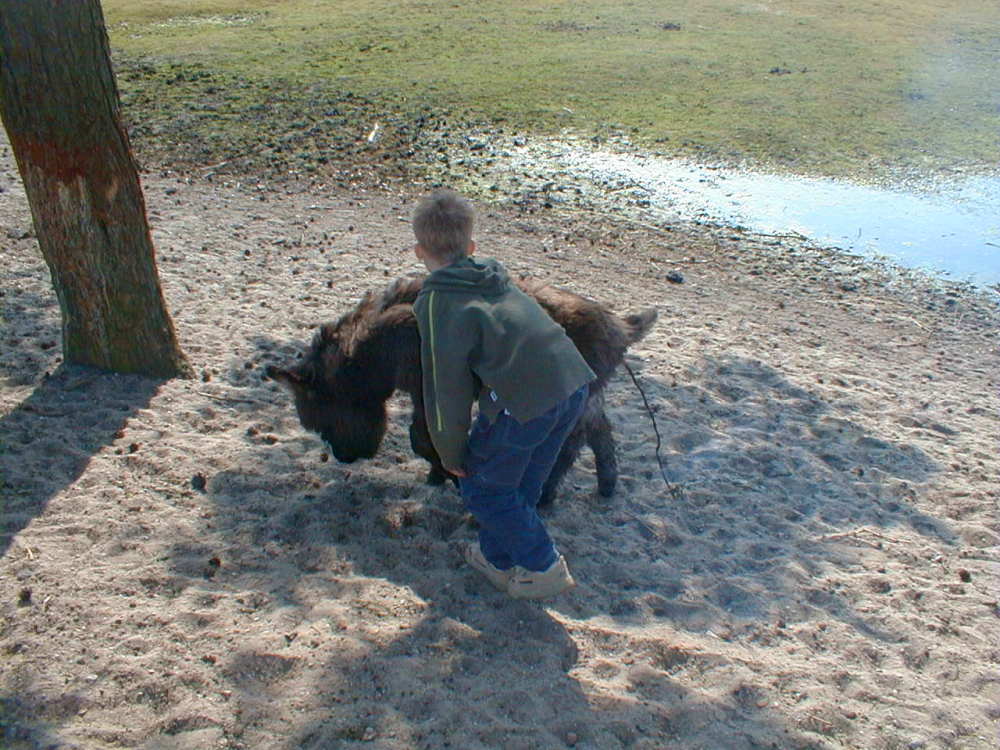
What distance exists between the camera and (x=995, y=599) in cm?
440

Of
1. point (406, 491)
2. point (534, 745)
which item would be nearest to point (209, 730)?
point (534, 745)

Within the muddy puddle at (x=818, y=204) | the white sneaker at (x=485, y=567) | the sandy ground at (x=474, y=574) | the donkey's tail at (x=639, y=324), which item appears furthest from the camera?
the muddy puddle at (x=818, y=204)

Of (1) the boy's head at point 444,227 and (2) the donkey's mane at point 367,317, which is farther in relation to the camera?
(2) the donkey's mane at point 367,317

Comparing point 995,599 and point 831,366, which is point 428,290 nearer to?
point 995,599

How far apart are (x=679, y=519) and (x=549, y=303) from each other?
4.60 feet

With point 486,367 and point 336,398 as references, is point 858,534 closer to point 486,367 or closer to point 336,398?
point 486,367

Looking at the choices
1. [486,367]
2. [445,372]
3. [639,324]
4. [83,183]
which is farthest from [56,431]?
[639,324]

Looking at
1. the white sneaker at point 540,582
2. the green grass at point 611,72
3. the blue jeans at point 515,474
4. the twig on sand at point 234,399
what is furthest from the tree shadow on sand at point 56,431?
the green grass at point 611,72

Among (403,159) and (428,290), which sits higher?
(428,290)

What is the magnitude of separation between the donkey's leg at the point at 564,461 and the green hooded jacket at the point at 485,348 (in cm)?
119

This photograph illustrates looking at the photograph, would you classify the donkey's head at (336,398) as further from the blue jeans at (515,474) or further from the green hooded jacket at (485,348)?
the green hooded jacket at (485,348)

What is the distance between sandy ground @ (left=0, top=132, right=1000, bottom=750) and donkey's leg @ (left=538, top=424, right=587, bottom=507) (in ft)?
0.44

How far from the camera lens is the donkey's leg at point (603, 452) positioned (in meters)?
4.97

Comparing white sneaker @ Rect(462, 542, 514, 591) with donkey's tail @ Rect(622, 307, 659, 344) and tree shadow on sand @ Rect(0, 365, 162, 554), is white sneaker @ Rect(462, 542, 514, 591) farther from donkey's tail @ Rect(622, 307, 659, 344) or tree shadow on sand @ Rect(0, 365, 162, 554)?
tree shadow on sand @ Rect(0, 365, 162, 554)
